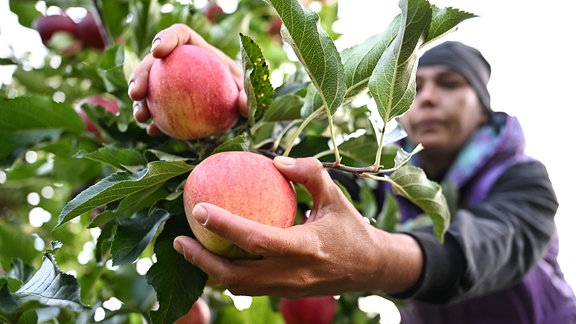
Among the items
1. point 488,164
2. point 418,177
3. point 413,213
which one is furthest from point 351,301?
point 418,177

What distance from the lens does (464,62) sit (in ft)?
6.47

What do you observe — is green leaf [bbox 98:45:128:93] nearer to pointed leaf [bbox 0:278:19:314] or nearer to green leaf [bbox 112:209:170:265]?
green leaf [bbox 112:209:170:265]

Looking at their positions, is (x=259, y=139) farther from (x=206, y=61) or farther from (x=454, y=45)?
(x=454, y=45)

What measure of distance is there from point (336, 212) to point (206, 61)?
0.23m

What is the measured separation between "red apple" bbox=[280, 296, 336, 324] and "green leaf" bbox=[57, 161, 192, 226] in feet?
2.78

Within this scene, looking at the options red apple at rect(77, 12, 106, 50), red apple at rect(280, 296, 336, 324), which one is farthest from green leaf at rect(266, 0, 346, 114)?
red apple at rect(77, 12, 106, 50)

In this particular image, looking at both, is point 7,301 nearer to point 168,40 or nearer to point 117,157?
point 117,157

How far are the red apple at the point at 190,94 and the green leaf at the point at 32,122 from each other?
0.94 feet

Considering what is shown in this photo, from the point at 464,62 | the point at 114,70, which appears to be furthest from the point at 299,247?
the point at 464,62

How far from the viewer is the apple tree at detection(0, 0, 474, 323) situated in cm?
56

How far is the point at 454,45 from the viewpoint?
6.72 ft

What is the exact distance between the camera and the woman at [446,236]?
556 mm

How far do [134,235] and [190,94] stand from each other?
163mm

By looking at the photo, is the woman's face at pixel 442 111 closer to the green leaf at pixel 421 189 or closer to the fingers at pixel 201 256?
the green leaf at pixel 421 189
